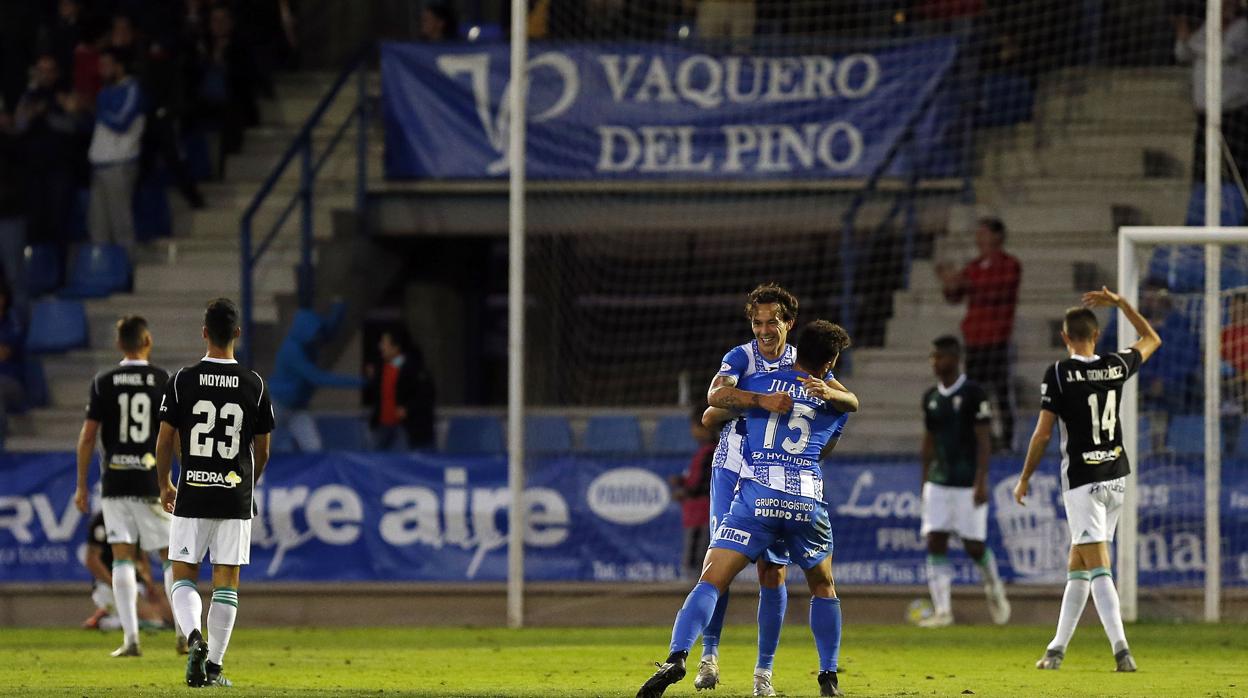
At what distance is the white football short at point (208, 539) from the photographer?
34.1 feet

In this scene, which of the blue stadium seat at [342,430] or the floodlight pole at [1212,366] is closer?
the floodlight pole at [1212,366]

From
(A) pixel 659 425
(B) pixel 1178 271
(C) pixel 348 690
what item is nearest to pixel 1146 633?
(B) pixel 1178 271

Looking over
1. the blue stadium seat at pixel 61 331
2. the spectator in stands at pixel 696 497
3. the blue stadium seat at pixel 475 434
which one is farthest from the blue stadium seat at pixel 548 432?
the blue stadium seat at pixel 61 331

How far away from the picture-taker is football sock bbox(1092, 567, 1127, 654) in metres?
11.9

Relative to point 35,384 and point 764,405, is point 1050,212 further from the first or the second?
point 764,405

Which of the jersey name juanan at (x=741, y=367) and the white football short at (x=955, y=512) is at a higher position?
the jersey name juanan at (x=741, y=367)

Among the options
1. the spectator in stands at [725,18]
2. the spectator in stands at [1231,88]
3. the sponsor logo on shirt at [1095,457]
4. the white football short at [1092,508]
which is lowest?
the white football short at [1092,508]

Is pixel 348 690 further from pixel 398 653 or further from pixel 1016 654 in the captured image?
pixel 1016 654

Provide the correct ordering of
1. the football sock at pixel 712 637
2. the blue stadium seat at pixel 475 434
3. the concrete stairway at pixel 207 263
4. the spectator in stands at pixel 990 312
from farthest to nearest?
the concrete stairway at pixel 207 263, the blue stadium seat at pixel 475 434, the spectator in stands at pixel 990 312, the football sock at pixel 712 637

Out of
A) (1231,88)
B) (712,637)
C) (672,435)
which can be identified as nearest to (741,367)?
(712,637)

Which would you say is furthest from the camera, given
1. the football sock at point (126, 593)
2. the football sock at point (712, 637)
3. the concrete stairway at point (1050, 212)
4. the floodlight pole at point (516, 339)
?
the concrete stairway at point (1050, 212)

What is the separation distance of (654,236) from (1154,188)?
15.8ft

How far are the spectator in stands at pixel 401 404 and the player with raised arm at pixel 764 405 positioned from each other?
29.6ft

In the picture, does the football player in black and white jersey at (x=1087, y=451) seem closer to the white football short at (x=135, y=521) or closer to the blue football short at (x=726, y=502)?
the blue football short at (x=726, y=502)
